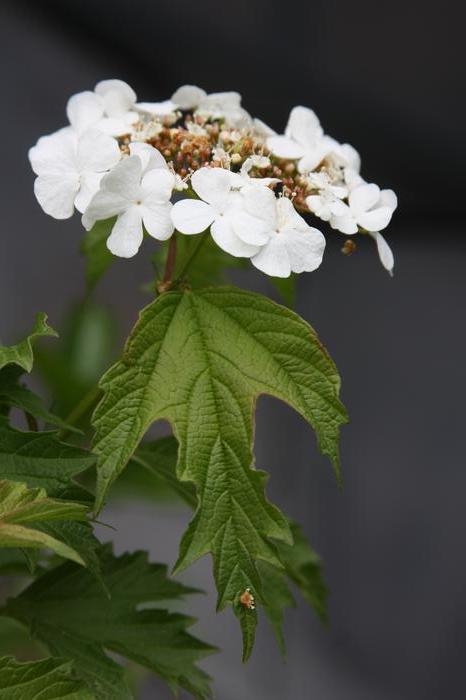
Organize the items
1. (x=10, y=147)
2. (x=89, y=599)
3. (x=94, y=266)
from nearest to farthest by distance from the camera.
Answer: (x=89, y=599) < (x=94, y=266) < (x=10, y=147)

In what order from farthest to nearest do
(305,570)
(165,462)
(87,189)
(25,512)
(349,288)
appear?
(349,288)
(305,570)
(165,462)
(87,189)
(25,512)

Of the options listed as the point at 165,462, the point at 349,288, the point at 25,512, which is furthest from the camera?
the point at 349,288

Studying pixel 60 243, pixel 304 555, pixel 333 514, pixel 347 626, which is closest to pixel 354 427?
pixel 333 514

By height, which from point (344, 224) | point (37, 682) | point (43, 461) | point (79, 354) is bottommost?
point (37, 682)

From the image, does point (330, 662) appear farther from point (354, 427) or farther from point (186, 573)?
point (354, 427)

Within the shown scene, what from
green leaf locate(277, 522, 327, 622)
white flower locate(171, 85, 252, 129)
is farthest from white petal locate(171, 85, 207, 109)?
green leaf locate(277, 522, 327, 622)

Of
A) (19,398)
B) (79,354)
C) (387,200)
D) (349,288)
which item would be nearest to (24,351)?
(19,398)

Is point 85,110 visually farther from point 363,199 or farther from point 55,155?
point 363,199
